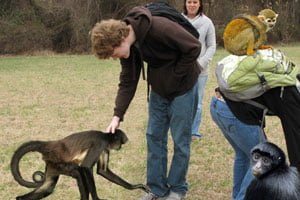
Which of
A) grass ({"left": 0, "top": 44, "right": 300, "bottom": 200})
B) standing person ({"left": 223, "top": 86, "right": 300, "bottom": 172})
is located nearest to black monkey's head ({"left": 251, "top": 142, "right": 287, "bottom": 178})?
standing person ({"left": 223, "top": 86, "right": 300, "bottom": 172})

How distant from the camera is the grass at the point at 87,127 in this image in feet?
16.2

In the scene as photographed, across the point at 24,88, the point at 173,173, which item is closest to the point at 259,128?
the point at 173,173

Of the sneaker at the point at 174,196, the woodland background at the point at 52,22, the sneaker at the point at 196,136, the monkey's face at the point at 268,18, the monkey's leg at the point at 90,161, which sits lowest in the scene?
the woodland background at the point at 52,22

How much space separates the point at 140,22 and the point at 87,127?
4158mm

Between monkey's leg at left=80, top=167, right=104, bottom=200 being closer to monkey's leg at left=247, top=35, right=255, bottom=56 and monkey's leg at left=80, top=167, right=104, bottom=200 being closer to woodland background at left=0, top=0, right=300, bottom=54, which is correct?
monkey's leg at left=247, top=35, right=255, bottom=56

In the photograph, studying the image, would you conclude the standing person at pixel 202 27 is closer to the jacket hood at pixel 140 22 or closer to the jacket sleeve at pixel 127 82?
the jacket sleeve at pixel 127 82

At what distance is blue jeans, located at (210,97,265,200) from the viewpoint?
11.8 feet

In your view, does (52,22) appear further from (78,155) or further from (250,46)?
(250,46)

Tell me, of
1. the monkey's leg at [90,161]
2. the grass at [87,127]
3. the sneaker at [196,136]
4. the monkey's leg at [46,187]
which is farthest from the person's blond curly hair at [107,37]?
the sneaker at [196,136]

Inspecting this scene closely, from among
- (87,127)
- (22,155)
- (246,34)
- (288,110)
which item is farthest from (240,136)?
(87,127)

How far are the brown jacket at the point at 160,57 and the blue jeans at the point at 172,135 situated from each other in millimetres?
97

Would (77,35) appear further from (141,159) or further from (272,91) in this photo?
(272,91)

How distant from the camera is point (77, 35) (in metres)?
25.4

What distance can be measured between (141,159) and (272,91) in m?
2.99
